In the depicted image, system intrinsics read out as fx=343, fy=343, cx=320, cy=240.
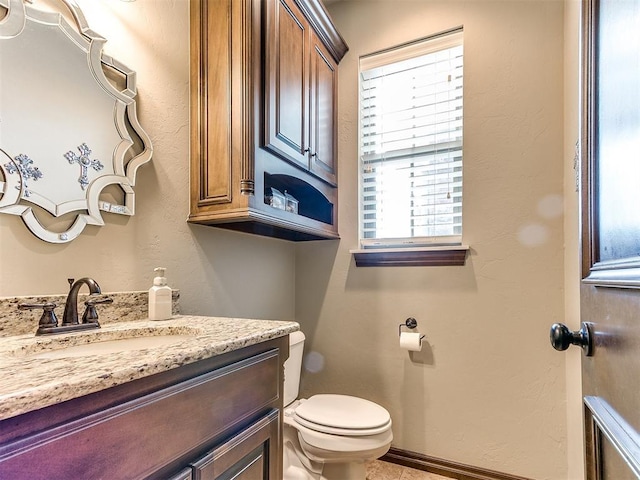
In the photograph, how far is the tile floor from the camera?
1.75 metres

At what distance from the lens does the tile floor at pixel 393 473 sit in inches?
69.1

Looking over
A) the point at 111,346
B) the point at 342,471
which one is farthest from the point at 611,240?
the point at 342,471

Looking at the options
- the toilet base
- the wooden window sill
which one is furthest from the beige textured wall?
the toilet base

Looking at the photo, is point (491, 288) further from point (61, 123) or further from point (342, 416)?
point (61, 123)

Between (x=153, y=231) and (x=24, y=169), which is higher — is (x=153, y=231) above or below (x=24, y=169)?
below

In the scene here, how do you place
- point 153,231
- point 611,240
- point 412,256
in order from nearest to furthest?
point 611,240 < point 153,231 < point 412,256

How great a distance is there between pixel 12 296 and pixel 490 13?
2356 mm

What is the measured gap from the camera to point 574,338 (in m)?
0.69

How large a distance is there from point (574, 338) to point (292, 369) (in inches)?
54.4

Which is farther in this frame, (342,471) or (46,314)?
(342,471)

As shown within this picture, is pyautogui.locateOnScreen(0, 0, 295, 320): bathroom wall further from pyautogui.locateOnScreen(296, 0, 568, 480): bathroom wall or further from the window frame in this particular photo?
pyautogui.locateOnScreen(296, 0, 568, 480): bathroom wall

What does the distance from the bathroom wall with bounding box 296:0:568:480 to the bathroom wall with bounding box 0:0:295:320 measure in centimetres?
87


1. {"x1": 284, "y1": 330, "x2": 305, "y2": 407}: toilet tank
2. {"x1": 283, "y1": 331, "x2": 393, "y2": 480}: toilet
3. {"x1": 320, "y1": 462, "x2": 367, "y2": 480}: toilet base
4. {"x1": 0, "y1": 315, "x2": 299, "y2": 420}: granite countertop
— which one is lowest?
{"x1": 320, "y1": 462, "x2": 367, "y2": 480}: toilet base

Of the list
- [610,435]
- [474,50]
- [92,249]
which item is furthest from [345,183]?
[610,435]
